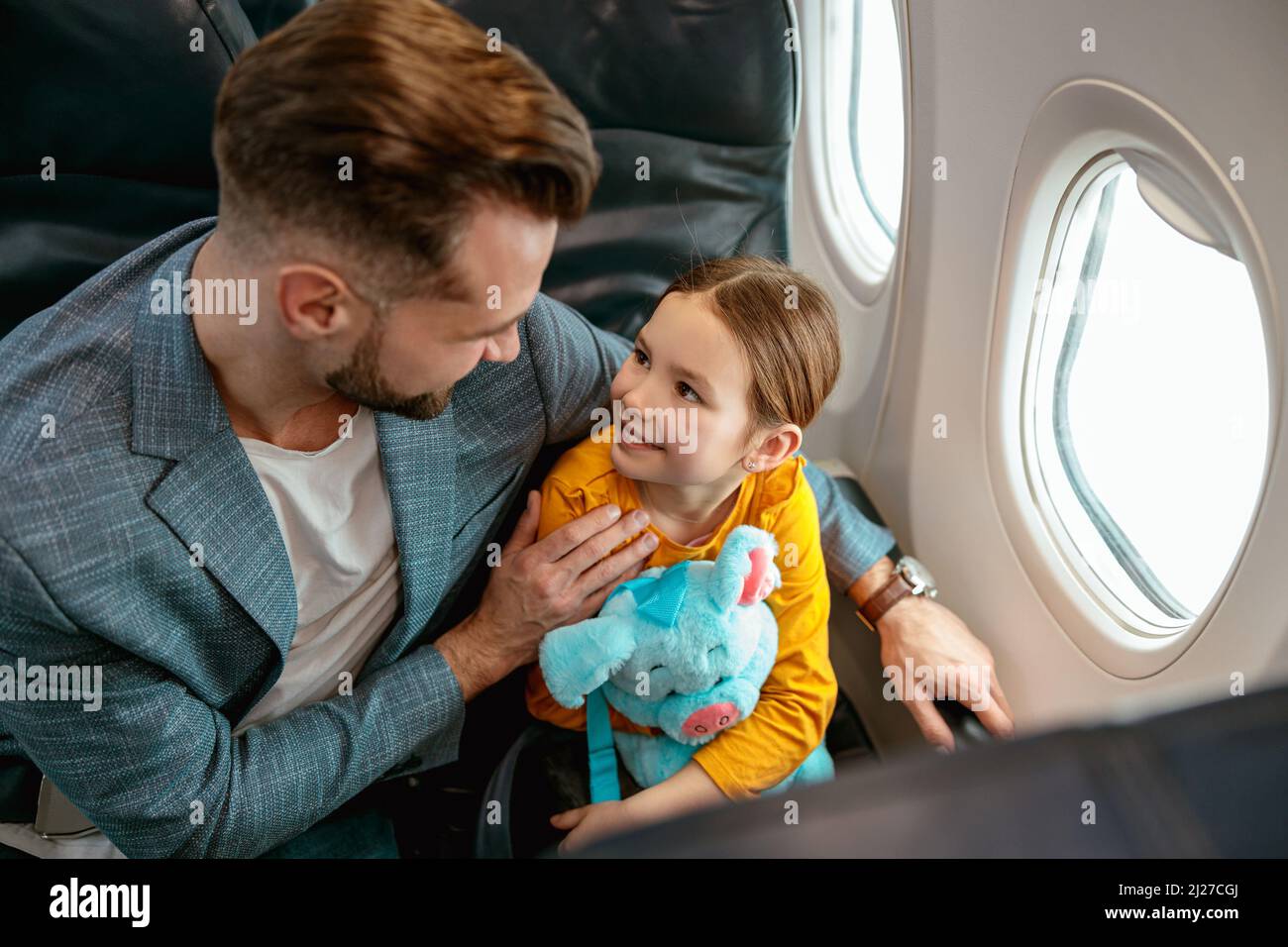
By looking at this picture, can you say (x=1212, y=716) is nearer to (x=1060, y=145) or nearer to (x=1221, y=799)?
(x=1221, y=799)

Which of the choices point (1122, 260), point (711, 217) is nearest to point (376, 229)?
point (711, 217)

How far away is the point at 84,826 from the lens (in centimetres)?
148

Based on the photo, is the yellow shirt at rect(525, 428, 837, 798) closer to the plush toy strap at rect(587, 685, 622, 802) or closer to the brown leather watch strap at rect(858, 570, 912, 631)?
the plush toy strap at rect(587, 685, 622, 802)

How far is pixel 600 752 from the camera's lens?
155 centimetres

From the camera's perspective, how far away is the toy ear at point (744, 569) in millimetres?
1396

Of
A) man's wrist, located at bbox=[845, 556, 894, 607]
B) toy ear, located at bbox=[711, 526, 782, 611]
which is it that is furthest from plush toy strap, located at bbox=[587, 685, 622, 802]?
man's wrist, located at bbox=[845, 556, 894, 607]

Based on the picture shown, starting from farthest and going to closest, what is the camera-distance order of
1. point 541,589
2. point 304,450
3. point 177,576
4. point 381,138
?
point 541,589
point 304,450
point 177,576
point 381,138

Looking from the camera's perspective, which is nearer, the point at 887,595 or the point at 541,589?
the point at 541,589

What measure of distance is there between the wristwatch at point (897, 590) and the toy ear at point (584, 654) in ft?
1.93

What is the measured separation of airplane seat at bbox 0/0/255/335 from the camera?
133cm

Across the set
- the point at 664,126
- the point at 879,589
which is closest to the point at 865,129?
the point at 664,126

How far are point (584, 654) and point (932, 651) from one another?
2.23 feet

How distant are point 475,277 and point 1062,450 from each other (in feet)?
3.76

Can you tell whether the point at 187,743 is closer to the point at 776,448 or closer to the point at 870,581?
the point at 776,448
